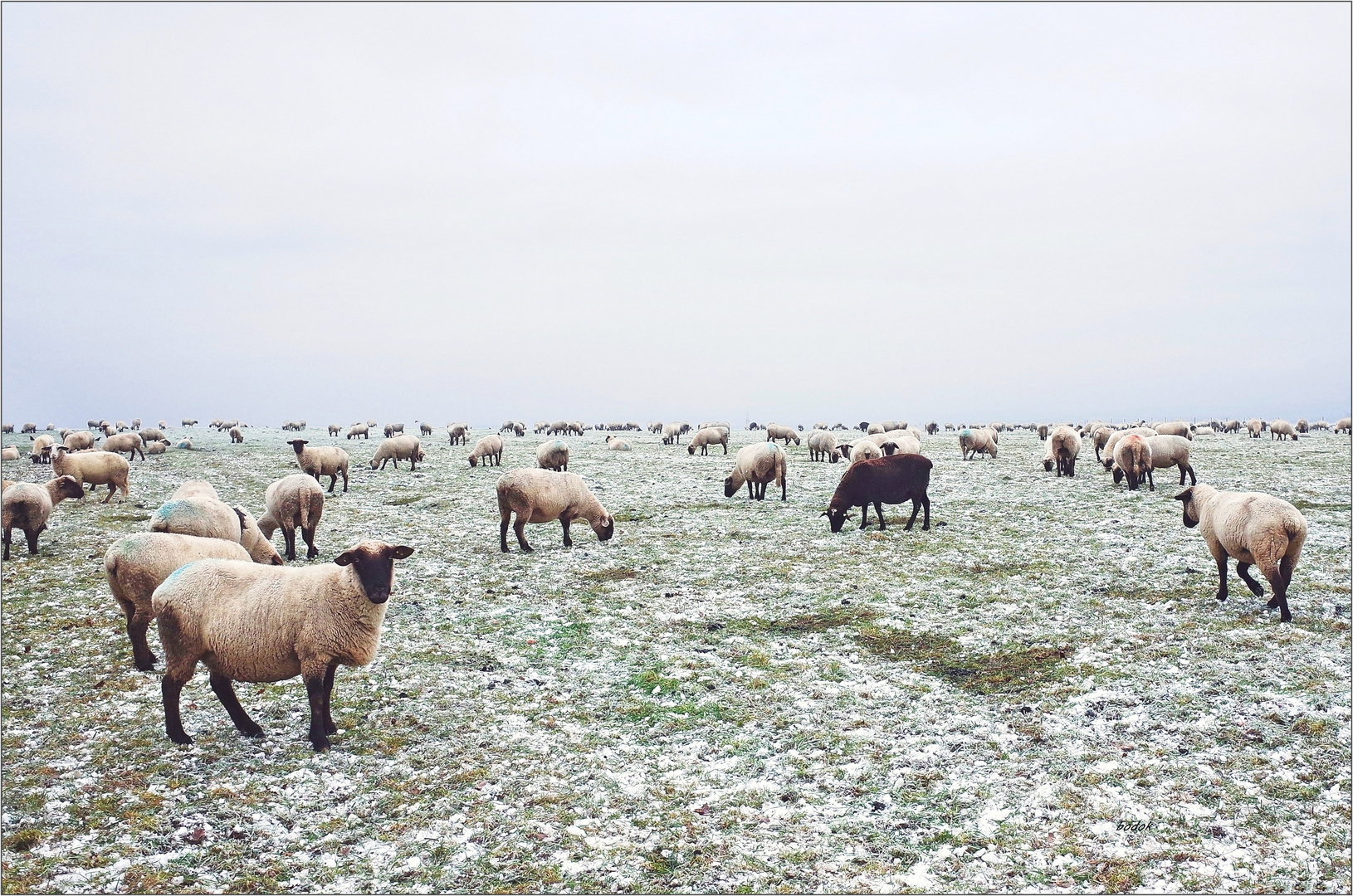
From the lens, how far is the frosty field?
227 inches

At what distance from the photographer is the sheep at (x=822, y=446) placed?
3466 cm

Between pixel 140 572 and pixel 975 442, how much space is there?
34218mm

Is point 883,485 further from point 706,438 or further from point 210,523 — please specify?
point 706,438

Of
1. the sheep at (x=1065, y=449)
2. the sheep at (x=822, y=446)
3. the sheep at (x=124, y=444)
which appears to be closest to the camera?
the sheep at (x=1065, y=449)

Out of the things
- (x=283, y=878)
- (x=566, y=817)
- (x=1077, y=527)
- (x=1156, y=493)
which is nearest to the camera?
Answer: (x=283, y=878)

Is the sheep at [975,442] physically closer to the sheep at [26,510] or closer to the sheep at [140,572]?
the sheep at [140,572]

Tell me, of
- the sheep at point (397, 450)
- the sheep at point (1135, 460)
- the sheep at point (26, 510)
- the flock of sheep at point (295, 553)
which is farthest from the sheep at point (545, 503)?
the sheep at point (397, 450)

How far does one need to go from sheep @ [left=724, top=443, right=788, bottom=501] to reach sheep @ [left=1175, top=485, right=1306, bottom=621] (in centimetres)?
1210

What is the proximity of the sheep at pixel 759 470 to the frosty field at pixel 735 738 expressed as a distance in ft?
25.0

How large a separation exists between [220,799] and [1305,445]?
5180cm

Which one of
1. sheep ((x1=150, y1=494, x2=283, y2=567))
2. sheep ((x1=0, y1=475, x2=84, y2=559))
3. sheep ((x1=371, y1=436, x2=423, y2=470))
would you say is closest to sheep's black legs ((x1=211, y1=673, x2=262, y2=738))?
sheep ((x1=150, y1=494, x2=283, y2=567))

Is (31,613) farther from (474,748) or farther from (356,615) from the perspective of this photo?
(474,748)

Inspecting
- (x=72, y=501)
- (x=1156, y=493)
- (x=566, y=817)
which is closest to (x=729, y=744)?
(x=566, y=817)

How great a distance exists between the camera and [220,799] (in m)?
6.58
